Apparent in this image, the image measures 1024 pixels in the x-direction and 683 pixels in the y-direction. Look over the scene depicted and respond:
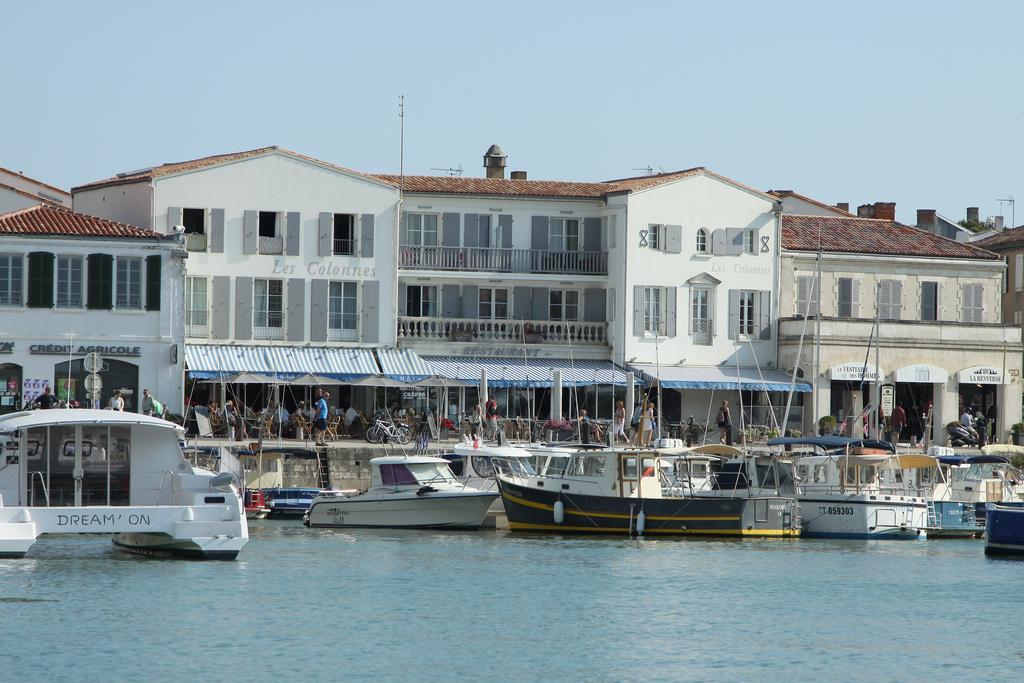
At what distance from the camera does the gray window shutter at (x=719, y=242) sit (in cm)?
6769

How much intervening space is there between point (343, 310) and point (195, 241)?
5.46m

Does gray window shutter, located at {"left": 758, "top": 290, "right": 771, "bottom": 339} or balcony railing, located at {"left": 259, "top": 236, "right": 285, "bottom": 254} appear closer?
balcony railing, located at {"left": 259, "top": 236, "right": 285, "bottom": 254}

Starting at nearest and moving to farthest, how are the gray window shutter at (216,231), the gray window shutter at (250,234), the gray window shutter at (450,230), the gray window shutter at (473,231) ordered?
the gray window shutter at (216,231) → the gray window shutter at (250,234) → the gray window shutter at (450,230) → the gray window shutter at (473,231)

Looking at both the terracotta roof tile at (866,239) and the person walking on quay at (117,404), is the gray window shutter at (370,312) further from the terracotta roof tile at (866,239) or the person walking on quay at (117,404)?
the terracotta roof tile at (866,239)

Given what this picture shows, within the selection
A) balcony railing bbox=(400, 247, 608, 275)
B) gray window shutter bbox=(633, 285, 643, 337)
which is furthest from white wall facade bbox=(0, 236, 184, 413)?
gray window shutter bbox=(633, 285, 643, 337)

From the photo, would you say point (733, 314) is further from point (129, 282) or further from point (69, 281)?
point (69, 281)

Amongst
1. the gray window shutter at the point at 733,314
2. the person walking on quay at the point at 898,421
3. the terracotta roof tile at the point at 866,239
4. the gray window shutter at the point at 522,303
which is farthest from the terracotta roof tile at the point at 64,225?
the person walking on quay at the point at 898,421

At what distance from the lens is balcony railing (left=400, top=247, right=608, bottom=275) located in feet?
215

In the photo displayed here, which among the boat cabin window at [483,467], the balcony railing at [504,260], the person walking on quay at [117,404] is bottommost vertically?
the boat cabin window at [483,467]

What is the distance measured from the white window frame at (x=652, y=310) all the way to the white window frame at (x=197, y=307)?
15.3m

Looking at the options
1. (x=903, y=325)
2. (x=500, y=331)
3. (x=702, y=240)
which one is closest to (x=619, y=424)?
(x=500, y=331)

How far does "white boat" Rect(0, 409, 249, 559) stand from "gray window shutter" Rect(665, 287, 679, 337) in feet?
93.3

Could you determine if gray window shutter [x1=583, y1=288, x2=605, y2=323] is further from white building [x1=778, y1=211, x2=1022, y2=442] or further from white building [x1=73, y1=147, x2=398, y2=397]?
white building [x1=73, y1=147, x2=398, y2=397]

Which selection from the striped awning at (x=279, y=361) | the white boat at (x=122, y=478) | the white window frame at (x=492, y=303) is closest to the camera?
the white boat at (x=122, y=478)
